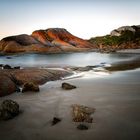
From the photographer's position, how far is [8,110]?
6.25 m

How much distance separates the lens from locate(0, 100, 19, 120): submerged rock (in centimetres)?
609

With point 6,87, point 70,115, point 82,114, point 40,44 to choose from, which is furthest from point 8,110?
point 40,44

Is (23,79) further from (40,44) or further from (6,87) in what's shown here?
(40,44)

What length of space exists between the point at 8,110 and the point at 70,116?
5.74 feet

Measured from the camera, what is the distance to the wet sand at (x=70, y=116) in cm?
501

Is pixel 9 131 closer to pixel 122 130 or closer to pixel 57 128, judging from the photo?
pixel 57 128

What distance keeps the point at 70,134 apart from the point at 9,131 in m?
1.50

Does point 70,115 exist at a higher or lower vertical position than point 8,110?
lower

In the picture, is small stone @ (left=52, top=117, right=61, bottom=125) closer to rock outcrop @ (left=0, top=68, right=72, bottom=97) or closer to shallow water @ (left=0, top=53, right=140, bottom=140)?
shallow water @ (left=0, top=53, right=140, bottom=140)

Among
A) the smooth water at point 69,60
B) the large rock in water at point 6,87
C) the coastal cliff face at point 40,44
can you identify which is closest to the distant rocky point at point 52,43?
the coastal cliff face at point 40,44

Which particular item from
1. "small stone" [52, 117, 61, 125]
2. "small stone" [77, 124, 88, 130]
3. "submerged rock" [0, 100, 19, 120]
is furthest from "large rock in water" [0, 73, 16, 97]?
"small stone" [77, 124, 88, 130]

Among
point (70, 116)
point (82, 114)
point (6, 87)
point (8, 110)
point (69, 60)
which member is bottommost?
point (69, 60)

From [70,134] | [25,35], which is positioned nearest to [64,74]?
[70,134]

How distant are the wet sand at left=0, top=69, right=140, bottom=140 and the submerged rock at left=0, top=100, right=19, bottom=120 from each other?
0.17 meters
